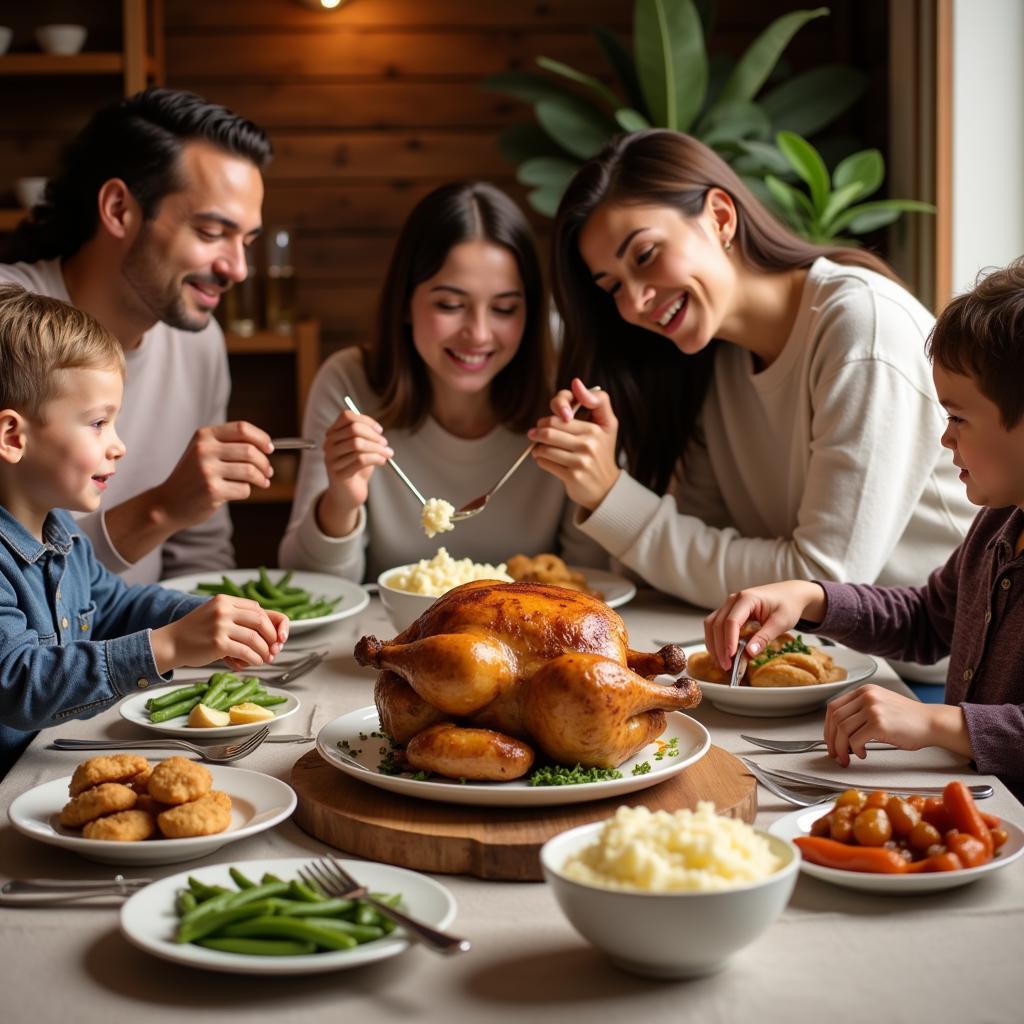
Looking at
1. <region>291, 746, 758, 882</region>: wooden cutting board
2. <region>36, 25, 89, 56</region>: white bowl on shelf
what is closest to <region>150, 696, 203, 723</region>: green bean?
<region>291, 746, 758, 882</region>: wooden cutting board

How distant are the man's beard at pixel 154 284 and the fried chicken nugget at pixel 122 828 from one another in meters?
2.15

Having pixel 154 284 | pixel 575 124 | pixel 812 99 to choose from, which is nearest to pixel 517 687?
pixel 154 284

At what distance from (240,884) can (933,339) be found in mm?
1241

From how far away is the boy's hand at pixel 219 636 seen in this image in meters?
1.72

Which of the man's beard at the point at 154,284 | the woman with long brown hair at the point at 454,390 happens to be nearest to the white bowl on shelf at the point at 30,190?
the man's beard at the point at 154,284

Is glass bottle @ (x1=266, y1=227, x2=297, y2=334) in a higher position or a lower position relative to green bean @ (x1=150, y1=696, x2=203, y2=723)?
higher

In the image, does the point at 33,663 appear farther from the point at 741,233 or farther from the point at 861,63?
the point at 861,63

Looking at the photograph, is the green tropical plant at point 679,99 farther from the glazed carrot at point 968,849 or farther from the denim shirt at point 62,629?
the glazed carrot at point 968,849

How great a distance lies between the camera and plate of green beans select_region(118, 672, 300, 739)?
1814mm

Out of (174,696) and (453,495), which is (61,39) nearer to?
(453,495)

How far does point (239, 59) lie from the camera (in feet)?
17.3

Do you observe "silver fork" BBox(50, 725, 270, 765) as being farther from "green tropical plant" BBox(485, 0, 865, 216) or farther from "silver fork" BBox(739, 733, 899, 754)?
"green tropical plant" BBox(485, 0, 865, 216)

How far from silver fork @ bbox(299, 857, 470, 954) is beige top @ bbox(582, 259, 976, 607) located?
58.2 inches

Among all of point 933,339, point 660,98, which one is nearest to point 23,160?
point 660,98
